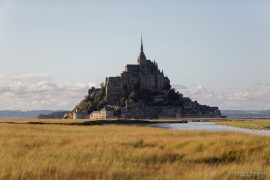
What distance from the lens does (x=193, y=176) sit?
1216 centimetres

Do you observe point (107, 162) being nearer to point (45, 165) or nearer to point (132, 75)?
point (45, 165)

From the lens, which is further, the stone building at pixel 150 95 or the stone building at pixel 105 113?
the stone building at pixel 150 95

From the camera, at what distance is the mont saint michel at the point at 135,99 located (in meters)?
180

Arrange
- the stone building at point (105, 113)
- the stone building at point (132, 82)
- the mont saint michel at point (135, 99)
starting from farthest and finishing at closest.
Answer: the stone building at point (132, 82), the mont saint michel at point (135, 99), the stone building at point (105, 113)

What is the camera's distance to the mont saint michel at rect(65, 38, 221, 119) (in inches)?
7084

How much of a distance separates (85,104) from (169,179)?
183 meters

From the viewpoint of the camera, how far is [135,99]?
18438 centimetres

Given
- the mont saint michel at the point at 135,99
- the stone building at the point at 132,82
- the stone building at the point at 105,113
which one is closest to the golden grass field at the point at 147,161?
the stone building at the point at 105,113

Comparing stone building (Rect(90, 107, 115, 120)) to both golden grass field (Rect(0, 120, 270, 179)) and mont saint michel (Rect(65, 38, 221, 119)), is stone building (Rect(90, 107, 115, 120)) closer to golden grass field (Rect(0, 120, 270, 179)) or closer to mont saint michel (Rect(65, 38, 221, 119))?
mont saint michel (Rect(65, 38, 221, 119))

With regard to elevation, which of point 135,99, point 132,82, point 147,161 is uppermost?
point 132,82

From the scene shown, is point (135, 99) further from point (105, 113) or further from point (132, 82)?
point (105, 113)

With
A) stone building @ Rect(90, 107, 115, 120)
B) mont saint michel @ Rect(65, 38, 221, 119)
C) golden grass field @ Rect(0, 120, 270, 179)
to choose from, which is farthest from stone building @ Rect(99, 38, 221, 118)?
golden grass field @ Rect(0, 120, 270, 179)

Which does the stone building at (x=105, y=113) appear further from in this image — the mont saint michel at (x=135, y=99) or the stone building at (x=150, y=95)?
the stone building at (x=150, y=95)

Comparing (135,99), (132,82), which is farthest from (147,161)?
(132,82)
